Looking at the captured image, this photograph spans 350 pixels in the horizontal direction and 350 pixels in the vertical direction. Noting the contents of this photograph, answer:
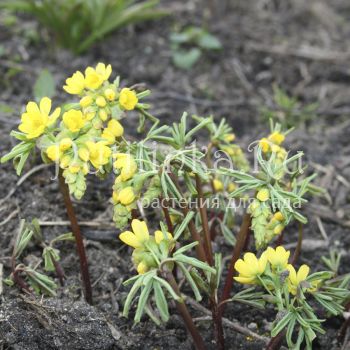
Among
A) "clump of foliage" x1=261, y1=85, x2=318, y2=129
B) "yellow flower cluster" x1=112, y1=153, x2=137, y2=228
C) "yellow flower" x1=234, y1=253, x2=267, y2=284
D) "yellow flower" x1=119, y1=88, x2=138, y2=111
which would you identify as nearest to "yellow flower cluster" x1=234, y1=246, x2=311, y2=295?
"yellow flower" x1=234, y1=253, x2=267, y2=284

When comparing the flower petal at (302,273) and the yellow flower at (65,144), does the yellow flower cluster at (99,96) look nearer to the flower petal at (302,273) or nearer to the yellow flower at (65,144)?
the yellow flower at (65,144)

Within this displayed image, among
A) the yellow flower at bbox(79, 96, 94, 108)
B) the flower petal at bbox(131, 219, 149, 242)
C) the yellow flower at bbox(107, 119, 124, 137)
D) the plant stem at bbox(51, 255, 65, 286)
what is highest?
the yellow flower at bbox(79, 96, 94, 108)

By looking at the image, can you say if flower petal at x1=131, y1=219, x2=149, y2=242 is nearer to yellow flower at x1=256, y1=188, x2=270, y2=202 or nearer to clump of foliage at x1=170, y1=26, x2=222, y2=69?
yellow flower at x1=256, y1=188, x2=270, y2=202

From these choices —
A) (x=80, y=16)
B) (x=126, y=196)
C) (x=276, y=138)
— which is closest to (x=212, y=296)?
(x=126, y=196)

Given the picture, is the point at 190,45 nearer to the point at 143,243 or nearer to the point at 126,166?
the point at 126,166

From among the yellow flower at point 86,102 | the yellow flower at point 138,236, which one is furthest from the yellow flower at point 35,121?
the yellow flower at point 138,236

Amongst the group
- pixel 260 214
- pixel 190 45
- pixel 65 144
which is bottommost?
pixel 260 214
